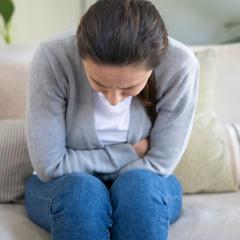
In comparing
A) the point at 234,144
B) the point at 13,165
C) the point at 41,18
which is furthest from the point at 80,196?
the point at 41,18

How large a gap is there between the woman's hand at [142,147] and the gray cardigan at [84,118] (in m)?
0.02

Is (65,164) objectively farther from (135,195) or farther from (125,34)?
(125,34)

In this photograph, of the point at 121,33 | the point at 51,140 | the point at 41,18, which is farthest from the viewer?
the point at 41,18

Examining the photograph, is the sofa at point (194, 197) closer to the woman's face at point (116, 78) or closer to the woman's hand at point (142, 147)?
the woman's hand at point (142, 147)

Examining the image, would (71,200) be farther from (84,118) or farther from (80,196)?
(84,118)

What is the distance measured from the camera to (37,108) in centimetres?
113

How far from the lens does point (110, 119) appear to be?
1210 mm

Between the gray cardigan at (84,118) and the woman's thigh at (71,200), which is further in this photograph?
the gray cardigan at (84,118)

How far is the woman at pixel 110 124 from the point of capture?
941 mm

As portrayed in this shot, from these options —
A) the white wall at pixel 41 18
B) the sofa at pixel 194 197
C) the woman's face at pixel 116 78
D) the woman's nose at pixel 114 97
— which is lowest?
the sofa at pixel 194 197

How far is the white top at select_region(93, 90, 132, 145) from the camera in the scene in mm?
1188

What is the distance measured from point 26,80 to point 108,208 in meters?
0.56

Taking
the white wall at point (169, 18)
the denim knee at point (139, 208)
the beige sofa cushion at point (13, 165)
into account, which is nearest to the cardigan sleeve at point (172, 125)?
the denim knee at point (139, 208)

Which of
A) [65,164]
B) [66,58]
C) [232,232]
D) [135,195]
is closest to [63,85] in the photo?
[66,58]
